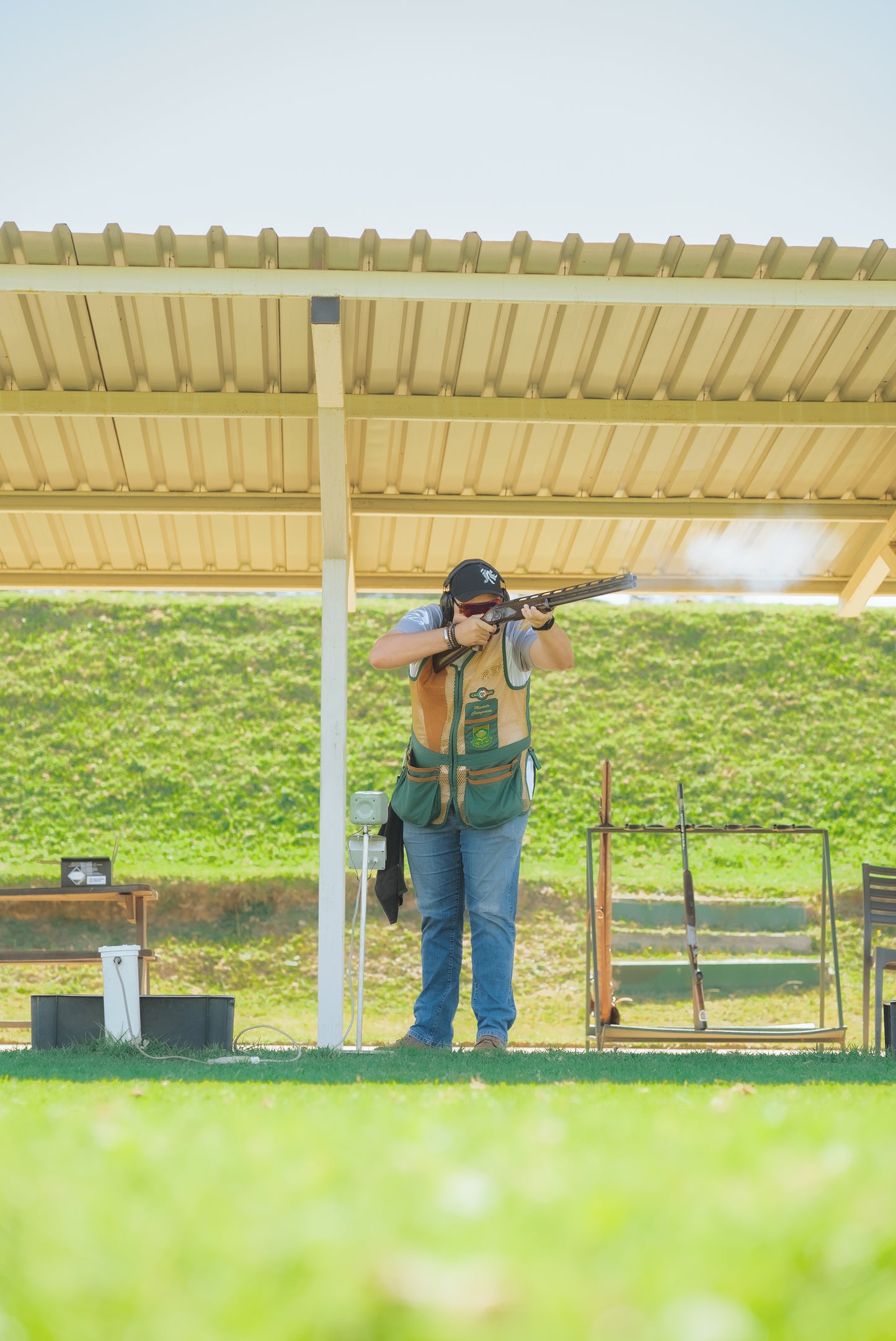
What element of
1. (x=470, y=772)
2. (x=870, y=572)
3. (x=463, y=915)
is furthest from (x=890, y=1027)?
(x=870, y=572)

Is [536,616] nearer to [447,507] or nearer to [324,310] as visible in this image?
[324,310]

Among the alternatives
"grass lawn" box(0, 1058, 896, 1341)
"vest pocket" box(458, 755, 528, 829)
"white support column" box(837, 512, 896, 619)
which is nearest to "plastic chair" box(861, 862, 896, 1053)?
"white support column" box(837, 512, 896, 619)

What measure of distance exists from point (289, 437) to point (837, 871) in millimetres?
8021

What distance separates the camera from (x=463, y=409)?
559 centimetres

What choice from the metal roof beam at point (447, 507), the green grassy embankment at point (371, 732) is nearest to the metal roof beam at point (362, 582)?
the metal roof beam at point (447, 507)

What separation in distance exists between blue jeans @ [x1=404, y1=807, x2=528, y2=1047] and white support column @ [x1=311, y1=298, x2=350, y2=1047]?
0.60 metres

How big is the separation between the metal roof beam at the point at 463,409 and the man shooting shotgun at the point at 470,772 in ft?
4.68

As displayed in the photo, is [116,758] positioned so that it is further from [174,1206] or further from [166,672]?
[174,1206]

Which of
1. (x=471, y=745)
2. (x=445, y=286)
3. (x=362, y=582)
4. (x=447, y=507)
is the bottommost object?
(x=471, y=745)

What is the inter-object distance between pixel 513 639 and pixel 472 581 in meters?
0.31

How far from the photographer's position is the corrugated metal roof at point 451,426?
4.61 meters

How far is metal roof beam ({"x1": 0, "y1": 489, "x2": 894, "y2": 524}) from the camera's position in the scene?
6230 millimetres

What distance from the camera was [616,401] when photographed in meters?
5.69

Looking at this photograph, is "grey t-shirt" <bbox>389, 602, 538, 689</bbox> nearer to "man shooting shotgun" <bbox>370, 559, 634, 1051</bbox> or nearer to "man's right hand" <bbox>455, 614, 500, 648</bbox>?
"man shooting shotgun" <bbox>370, 559, 634, 1051</bbox>
